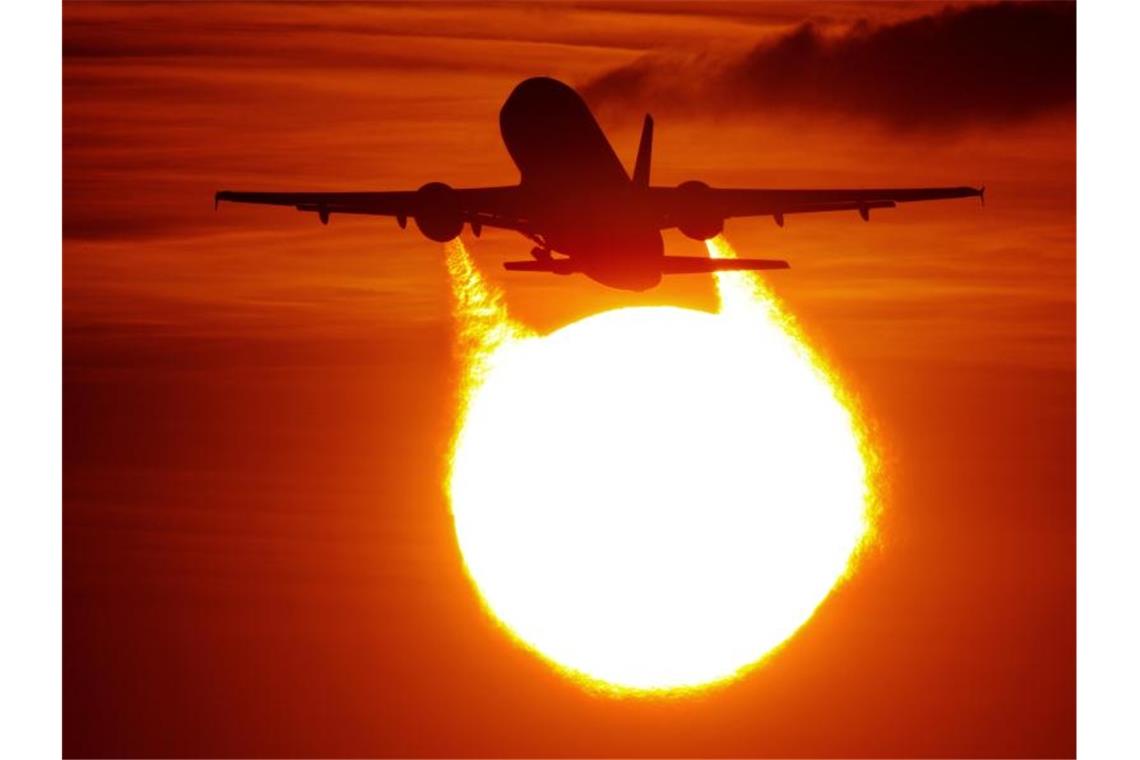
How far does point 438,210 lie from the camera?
1405 inches

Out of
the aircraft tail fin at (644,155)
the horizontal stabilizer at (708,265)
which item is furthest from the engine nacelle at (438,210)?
the horizontal stabilizer at (708,265)

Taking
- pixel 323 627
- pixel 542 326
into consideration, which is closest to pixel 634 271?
pixel 542 326

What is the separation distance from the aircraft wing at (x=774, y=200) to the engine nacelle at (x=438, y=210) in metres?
2.57

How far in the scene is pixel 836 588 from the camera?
35.8 meters

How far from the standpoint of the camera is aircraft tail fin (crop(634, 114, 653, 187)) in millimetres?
35281

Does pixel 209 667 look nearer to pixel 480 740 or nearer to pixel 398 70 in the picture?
pixel 480 740

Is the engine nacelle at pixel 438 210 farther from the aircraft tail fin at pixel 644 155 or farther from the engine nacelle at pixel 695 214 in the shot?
the engine nacelle at pixel 695 214

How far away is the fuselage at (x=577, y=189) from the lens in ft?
118

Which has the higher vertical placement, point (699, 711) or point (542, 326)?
point (542, 326)

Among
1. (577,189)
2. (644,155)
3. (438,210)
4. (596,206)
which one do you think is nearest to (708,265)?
(644,155)

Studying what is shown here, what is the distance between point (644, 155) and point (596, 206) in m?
2.14

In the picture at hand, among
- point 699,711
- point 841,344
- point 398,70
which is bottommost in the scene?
point 699,711

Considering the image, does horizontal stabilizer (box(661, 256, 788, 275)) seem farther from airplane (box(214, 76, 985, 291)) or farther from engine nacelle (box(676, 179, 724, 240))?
engine nacelle (box(676, 179, 724, 240))

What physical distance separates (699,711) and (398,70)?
856cm
